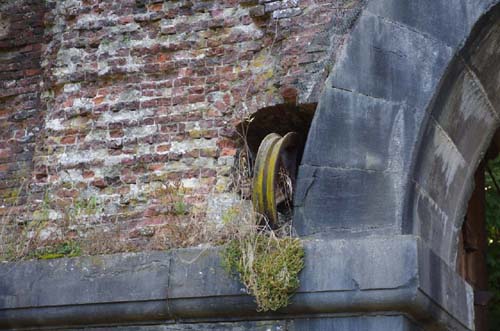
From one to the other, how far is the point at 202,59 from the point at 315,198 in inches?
68.5

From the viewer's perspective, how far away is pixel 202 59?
6391mm

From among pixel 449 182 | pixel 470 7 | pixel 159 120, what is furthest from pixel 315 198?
pixel 159 120

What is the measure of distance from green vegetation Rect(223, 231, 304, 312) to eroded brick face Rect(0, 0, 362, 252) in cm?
83

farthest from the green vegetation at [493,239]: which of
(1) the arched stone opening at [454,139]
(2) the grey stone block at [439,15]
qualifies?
(2) the grey stone block at [439,15]

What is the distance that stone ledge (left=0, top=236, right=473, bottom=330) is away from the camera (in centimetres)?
466

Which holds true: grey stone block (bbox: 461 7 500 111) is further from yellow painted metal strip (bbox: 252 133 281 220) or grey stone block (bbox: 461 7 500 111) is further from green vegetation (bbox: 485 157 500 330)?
green vegetation (bbox: 485 157 500 330)

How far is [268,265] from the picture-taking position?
15.9 ft

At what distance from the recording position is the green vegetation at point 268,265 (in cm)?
481

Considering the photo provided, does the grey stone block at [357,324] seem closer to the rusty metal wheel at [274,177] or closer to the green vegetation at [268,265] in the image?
the green vegetation at [268,265]

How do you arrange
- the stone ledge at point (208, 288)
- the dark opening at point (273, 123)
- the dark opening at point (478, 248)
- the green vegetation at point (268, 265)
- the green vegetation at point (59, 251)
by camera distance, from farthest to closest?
1. the dark opening at point (478, 248)
2. the dark opening at point (273, 123)
3. the green vegetation at point (59, 251)
4. the green vegetation at point (268, 265)
5. the stone ledge at point (208, 288)

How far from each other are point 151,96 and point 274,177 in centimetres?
158

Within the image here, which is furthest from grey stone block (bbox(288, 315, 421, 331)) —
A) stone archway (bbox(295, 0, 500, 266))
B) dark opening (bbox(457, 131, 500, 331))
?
dark opening (bbox(457, 131, 500, 331))

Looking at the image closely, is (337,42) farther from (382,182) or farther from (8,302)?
(8,302)

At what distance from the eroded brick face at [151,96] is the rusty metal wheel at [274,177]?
531 millimetres
